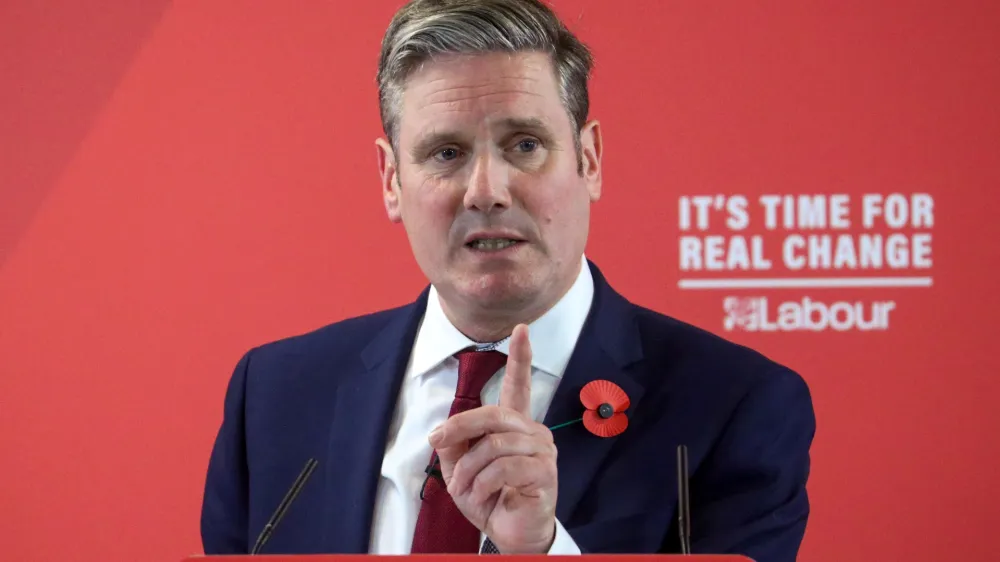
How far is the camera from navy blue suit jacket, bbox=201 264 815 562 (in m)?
1.82

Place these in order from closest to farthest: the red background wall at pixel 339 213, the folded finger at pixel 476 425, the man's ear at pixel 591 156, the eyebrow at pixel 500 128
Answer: the folded finger at pixel 476 425 → the eyebrow at pixel 500 128 → the man's ear at pixel 591 156 → the red background wall at pixel 339 213

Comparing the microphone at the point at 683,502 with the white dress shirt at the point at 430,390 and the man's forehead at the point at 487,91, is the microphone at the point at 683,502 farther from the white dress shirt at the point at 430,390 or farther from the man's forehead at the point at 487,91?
the man's forehead at the point at 487,91

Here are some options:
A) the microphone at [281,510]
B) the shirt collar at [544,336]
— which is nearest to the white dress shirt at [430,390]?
the shirt collar at [544,336]

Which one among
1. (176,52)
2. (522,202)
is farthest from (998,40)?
(176,52)

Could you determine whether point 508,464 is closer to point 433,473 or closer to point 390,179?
point 433,473

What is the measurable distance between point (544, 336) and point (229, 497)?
622mm

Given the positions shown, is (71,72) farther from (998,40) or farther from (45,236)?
(998,40)

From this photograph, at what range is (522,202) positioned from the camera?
1884 millimetres

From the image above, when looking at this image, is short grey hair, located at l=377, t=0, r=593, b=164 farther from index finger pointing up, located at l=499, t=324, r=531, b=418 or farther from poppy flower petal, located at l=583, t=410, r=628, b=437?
index finger pointing up, located at l=499, t=324, r=531, b=418

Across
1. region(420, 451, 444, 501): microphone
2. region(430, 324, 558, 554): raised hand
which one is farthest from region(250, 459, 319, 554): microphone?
region(420, 451, 444, 501): microphone

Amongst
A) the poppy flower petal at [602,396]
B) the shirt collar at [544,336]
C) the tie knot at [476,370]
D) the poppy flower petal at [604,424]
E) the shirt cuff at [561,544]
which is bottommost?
the shirt cuff at [561,544]

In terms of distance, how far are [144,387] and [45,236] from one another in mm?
437

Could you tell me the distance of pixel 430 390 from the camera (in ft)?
6.55

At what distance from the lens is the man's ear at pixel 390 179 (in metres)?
2.11
